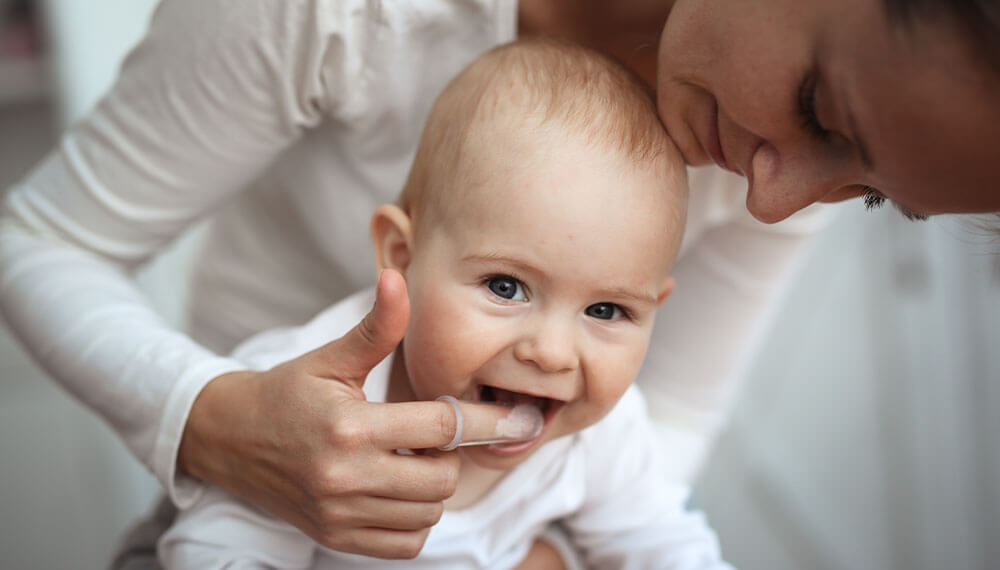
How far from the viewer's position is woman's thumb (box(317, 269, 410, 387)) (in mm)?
661

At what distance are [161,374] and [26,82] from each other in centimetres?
142

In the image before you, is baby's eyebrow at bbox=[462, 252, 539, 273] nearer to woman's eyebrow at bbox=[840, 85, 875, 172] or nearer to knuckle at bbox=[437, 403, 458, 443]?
knuckle at bbox=[437, 403, 458, 443]

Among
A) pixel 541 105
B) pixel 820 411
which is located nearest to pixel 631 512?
pixel 541 105

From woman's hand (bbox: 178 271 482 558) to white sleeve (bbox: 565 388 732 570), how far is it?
0.86 ft

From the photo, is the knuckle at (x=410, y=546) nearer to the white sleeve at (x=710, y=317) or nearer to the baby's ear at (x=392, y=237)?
the baby's ear at (x=392, y=237)

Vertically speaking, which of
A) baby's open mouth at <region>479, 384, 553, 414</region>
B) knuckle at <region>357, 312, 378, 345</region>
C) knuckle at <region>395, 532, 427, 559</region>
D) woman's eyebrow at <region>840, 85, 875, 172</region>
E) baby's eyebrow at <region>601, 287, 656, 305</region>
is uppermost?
woman's eyebrow at <region>840, 85, 875, 172</region>

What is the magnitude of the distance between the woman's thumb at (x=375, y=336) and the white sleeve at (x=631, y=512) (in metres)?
0.32

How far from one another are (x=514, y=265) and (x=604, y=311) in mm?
100

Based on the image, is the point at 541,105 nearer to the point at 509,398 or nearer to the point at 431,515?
the point at 509,398

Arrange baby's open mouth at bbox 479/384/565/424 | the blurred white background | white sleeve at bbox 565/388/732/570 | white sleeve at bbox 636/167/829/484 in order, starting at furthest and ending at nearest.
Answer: the blurred white background, white sleeve at bbox 636/167/829/484, white sleeve at bbox 565/388/732/570, baby's open mouth at bbox 479/384/565/424

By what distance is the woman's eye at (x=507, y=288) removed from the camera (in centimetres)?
76

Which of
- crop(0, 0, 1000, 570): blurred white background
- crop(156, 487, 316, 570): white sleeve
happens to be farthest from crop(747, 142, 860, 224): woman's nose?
crop(0, 0, 1000, 570): blurred white background

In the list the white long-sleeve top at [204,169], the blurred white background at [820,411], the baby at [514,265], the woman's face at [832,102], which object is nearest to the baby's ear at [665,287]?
the baby at [514,265]

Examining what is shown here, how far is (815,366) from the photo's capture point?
7.77 ft
